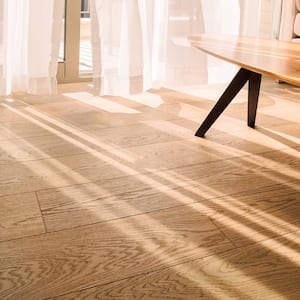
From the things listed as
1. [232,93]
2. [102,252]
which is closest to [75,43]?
[232,93]

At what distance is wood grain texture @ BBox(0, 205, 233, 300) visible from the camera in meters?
1.00

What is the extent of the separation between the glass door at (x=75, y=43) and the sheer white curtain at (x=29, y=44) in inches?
9.7

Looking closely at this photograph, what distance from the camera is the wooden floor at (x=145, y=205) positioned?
1.03 m

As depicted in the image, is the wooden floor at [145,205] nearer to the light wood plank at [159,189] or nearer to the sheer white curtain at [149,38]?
the light wood plank at [159,189]

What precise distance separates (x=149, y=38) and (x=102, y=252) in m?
1.70

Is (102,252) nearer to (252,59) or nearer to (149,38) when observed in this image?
(252,59)

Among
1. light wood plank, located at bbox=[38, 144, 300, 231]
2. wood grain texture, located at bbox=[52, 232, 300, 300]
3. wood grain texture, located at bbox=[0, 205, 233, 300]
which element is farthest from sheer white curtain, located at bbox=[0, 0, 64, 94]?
wood grain texture, located at bbox=[52, 232, 300, 300]

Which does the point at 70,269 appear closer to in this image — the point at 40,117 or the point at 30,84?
the point at 40,117

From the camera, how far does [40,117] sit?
2.17m

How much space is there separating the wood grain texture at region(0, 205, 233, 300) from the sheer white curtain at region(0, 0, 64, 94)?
4.40ft

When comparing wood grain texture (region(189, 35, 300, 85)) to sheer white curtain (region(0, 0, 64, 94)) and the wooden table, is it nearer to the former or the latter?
the wooden table

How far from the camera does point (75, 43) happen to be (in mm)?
2676

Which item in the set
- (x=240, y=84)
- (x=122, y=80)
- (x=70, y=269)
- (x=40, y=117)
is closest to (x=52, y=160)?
(x=40, y=117)

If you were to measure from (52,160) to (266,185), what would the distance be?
2.47 ft
